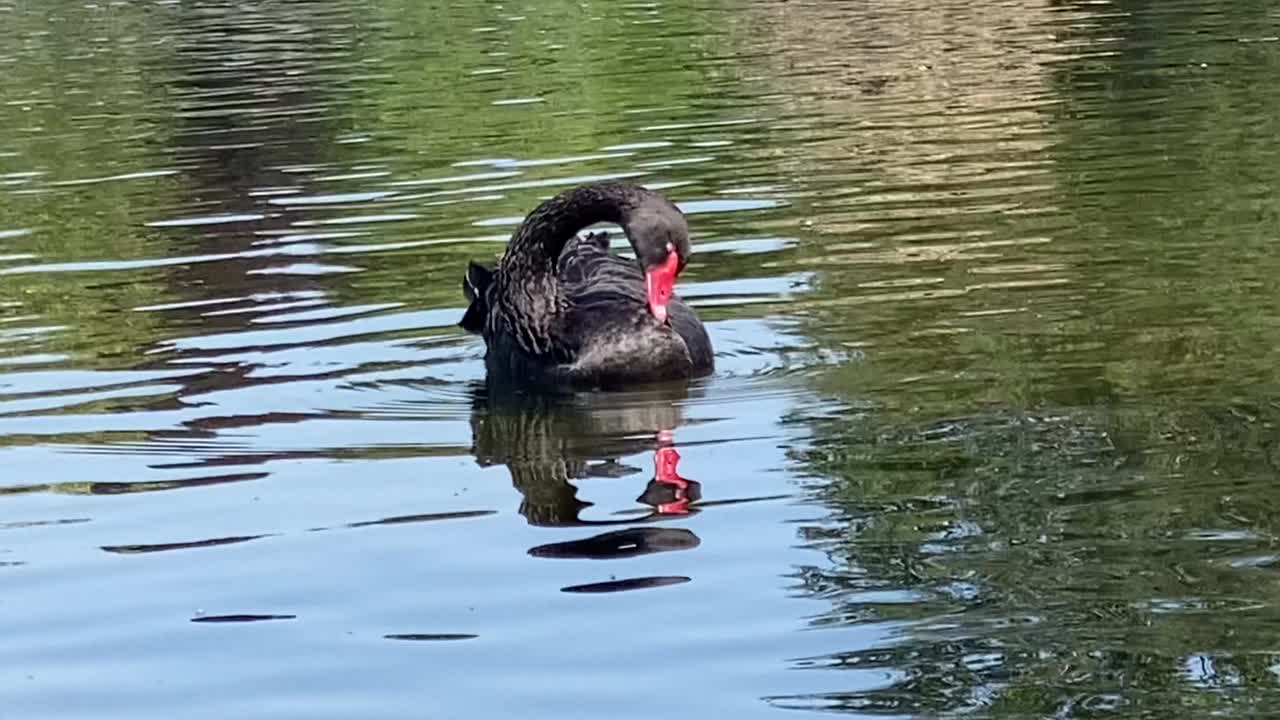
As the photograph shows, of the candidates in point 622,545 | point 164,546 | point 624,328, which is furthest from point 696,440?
point 164,546

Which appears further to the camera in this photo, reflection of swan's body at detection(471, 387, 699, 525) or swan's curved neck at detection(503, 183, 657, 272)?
swan's curved neck at detection(503, 183, 657, 272)

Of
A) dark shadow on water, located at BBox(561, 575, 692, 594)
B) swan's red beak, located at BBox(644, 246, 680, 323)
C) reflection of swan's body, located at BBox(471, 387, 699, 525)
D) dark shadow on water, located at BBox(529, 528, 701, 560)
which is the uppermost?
swan's red beak, located at BBox(644, 246, 680, 323)

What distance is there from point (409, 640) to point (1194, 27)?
25.1 metres

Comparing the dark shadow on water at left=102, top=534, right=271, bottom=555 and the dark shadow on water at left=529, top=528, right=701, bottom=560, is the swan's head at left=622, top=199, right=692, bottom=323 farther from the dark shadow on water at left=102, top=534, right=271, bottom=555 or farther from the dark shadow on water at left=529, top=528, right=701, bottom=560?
the dark shadow on water at left=102, top=534, right=271, bottom=555

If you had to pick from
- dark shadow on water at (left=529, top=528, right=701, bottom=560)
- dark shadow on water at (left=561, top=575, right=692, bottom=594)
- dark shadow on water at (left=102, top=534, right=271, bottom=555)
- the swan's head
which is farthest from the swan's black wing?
dark shadow on water at (left=561, top=575, right=692, bottom=594)

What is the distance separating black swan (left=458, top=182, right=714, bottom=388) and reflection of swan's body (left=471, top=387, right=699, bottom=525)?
0.15 m

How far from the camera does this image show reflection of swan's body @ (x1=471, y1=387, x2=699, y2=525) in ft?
29.7

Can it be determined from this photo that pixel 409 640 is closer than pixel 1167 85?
Yes

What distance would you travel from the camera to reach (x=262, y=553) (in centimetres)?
841

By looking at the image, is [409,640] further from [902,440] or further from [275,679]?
[902,440]

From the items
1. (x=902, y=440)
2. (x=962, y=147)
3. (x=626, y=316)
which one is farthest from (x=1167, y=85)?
(x=902, y=440)

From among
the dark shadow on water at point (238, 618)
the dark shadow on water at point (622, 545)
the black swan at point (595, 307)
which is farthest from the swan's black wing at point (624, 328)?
the dark shadow on water at point (238, 618)

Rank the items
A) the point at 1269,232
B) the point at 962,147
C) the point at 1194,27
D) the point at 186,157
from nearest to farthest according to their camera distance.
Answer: the point at 1269,232 → the point at 962,147 → the point at 186,157 → the point at 1194,27

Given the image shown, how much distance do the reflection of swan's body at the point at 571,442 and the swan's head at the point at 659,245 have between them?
1.47 ft
